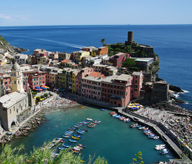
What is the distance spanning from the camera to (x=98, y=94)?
63.3 metres

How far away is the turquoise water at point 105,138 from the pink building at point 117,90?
569 cm

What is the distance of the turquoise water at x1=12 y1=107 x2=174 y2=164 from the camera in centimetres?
3981

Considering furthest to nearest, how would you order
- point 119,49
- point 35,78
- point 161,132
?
1. point 119,49
2. point 35,78
3. point 161,132

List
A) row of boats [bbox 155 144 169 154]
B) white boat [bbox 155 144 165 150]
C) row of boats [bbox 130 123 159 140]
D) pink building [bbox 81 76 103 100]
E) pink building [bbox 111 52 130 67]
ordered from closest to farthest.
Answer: row of boats [bbox 155 144 169 154]
white boat [bbox 155 144 165 150]
row of boats [bbox 130 123 159 140]
pink building [bbox 81 76 103 100]
pink building [bbox 111 52 130 67]

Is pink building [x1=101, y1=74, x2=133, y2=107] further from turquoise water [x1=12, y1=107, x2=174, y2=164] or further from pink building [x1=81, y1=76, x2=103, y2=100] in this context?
turquoise water [x1=12, y1=107, x2=174, y2=164]

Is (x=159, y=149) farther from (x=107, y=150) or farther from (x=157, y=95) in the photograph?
(x=157, y=95)

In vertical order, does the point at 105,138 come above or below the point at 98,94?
below

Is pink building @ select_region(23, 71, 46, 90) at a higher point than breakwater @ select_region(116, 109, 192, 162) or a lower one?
higher

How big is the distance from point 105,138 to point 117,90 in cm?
1780

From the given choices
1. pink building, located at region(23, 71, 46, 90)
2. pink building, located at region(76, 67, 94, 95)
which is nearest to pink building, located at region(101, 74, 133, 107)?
pink building, located at region(76, 67, 94, 95)

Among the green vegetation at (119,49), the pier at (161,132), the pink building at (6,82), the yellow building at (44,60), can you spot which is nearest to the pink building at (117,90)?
the pier at (161,132)

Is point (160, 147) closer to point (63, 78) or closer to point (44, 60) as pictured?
point (63, 78)

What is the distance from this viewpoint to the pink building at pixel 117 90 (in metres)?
58.8

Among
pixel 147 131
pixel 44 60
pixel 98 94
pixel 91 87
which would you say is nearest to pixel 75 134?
pixel 147 131
